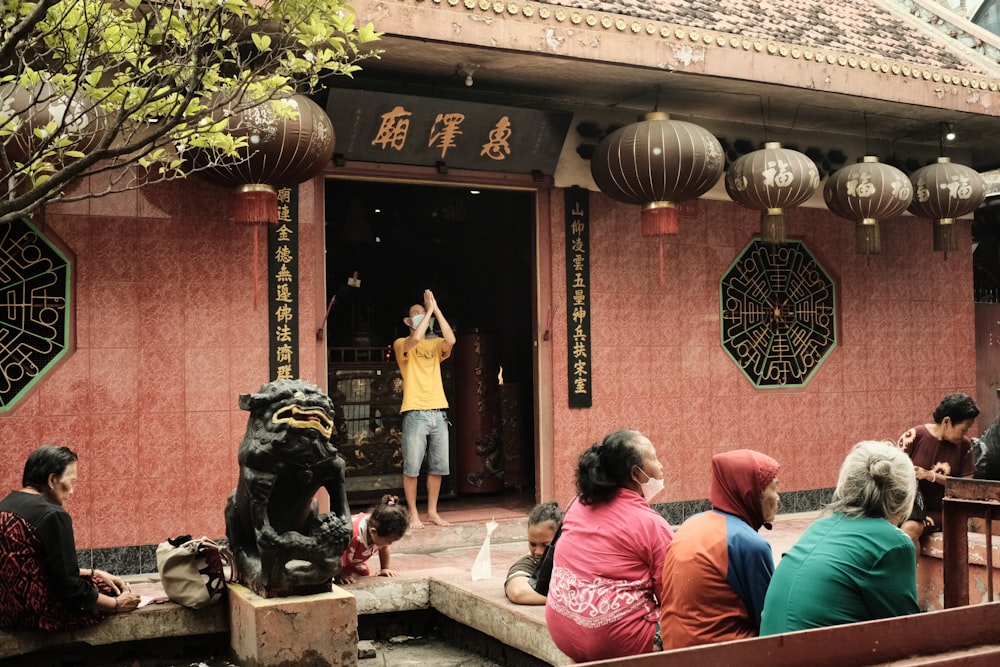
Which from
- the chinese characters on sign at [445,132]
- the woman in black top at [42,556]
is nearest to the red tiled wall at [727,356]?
the chinese characters on sign at [445,132]

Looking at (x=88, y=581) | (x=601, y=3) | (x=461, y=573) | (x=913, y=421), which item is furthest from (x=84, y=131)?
(x=913, y=421)

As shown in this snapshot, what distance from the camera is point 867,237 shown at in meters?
8.73

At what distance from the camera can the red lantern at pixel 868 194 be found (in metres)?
8.44

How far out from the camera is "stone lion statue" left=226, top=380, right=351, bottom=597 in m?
4.53

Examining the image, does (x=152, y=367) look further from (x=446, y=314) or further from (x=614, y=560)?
(x=446, y=314)

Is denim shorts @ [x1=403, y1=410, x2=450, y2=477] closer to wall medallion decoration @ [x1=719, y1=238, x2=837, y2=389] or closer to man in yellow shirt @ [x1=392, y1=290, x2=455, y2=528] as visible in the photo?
A: man in yellow shirt @ [x1=392, y1=290, x2=455, y2=528]

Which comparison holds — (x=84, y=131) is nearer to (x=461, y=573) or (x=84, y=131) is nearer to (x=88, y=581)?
(x=88, y=581)

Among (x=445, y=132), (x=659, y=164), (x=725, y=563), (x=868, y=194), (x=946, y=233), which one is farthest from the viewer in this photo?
(x=946, y=233)

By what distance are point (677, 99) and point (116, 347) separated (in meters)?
4.85

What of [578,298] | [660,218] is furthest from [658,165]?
[578,298]

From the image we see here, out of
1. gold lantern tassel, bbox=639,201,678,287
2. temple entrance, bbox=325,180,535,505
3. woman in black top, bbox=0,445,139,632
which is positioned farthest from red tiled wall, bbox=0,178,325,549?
gold lantern tassel, bbox=639,201,678,287

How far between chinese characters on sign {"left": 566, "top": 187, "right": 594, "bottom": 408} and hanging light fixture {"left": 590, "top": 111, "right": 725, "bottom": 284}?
543 millimetres

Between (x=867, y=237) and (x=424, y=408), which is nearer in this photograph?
(x=424, y=408)

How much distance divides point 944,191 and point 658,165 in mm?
3143
